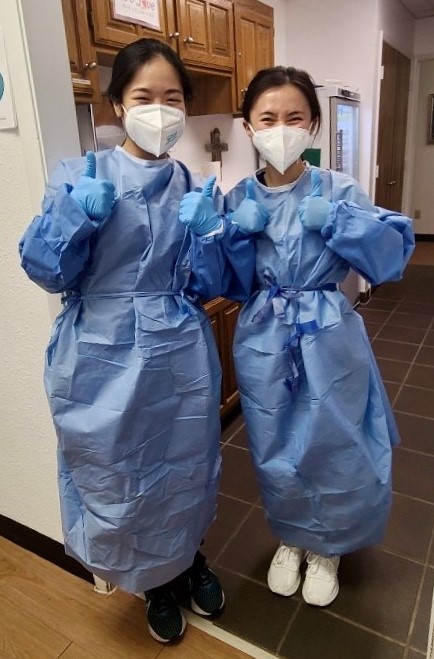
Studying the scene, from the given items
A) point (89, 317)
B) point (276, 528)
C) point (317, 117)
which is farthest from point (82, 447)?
point (317, 117)

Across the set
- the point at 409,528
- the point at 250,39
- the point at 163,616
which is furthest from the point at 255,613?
the point at 250,39

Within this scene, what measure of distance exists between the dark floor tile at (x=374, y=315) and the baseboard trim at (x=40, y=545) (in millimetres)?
2689

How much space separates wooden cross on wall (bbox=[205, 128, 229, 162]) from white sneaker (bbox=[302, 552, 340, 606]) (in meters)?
2.24

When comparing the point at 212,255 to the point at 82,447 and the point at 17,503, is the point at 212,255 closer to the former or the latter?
the point at 82,447

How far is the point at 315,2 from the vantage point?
11.6 ft

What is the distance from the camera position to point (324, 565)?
138 cm

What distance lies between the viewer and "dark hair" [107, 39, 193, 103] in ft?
3.25

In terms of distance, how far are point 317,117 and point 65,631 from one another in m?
1.49

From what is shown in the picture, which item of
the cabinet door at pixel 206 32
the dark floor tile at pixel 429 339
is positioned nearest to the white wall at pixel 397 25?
the cabinet door at pixel 206 32

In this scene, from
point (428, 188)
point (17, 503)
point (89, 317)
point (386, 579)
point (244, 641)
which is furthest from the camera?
point (428, 188)

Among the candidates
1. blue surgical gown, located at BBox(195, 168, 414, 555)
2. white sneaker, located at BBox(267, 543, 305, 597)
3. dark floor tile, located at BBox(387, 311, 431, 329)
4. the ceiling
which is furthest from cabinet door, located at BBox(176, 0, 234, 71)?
Answer: the ceiling

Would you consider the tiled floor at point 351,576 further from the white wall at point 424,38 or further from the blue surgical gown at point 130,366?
the white wall at point 424,38

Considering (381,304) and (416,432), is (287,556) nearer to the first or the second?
(416,432)

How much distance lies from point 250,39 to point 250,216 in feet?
6.12
